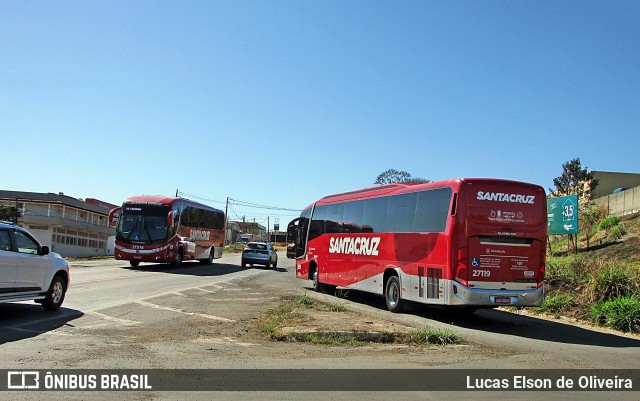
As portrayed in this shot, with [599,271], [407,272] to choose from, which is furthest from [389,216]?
[599,271]

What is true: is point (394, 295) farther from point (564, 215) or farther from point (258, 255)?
point (258, 255)

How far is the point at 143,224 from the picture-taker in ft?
89.6

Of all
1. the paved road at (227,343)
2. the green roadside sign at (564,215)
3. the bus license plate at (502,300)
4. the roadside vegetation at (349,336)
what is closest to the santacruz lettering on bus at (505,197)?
the bus license plate at (502,300)

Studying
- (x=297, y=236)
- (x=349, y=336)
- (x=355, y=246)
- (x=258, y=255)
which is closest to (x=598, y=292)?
(x=355, y=246)

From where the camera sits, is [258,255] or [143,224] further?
[258,255]

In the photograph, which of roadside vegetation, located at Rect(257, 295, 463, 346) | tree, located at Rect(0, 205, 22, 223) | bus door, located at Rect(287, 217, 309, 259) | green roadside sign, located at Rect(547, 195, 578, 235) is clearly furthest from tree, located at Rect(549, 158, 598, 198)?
tree, located at Rect(0, 205, 22, 223)

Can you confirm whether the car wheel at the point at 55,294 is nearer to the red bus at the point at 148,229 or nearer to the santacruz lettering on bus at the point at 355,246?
the santacruz lettering on bus at the point at 355,246

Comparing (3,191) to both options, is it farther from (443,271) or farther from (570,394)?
(570,394)

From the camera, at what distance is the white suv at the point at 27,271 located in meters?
10.3

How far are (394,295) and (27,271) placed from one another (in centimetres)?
904

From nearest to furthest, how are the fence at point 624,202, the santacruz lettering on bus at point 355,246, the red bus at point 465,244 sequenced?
the red bus at point 465,244, the santacruz lettering on bus at point 355,246, the fence at point 624,202

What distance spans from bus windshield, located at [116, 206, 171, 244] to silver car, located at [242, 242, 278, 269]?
9.40 m

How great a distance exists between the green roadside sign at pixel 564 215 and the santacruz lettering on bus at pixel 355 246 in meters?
11.5

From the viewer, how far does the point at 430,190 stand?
13.7 m
